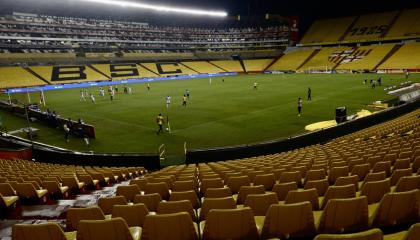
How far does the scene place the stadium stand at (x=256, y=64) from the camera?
95.2 meters

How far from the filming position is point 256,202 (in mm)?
5023

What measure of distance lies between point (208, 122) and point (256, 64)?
74423 mm

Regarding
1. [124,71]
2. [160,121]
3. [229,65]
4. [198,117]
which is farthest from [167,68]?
[160,121]

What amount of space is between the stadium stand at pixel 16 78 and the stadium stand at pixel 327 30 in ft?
244

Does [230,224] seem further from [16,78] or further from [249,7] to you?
[249,7]

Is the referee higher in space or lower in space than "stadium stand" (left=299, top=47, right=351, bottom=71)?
lower

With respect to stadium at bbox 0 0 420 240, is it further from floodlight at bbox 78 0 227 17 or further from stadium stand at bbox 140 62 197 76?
floodlight at bbox 78 0 227 17

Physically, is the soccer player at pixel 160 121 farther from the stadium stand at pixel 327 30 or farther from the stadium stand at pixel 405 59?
the stadium stand at pixel 327 30

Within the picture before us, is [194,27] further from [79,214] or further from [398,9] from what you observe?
[79,214]

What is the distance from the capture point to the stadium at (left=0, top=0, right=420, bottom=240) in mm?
4082

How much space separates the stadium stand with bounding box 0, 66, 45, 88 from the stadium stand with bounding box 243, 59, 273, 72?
55502 mm

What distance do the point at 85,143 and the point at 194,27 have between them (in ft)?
310

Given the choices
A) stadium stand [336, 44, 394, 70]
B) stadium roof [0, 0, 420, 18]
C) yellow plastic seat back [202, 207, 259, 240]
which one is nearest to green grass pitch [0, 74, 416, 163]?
yellow plastic seat back [202, 207, 259, 240]

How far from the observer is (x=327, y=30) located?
319 ft
